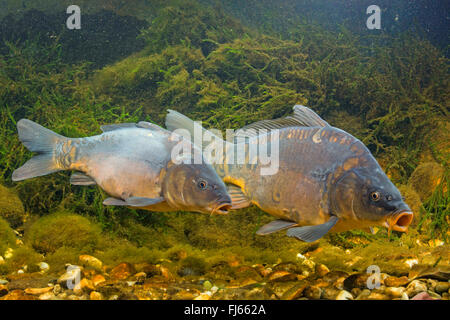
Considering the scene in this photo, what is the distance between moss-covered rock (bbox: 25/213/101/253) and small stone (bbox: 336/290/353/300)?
7.44 ft

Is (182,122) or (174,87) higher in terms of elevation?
(174,87)

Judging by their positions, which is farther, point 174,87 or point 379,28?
point 379,28

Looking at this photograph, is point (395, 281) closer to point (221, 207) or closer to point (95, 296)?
point (221, 207)

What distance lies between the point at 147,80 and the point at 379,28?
4721mm

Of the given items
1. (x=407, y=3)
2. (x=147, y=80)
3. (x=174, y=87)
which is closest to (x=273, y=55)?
(x=174, y=87)

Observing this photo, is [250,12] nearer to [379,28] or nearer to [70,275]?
[379,28]

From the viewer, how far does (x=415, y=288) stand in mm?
2291

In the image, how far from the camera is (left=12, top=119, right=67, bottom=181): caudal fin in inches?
99.8

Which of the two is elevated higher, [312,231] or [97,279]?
[312,231]

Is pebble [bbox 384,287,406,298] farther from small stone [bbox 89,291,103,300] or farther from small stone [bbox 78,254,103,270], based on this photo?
small stone [bbox 78,254,103,270]

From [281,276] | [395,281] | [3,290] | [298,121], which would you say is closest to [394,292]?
[395,281]

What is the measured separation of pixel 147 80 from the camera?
6.01 meters

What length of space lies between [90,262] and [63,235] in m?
0.53

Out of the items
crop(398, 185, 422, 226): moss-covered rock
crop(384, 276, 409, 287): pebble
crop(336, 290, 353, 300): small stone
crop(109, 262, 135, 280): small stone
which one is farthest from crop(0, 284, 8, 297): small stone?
crop(398, 185, 422, 226): moss-covered rock
